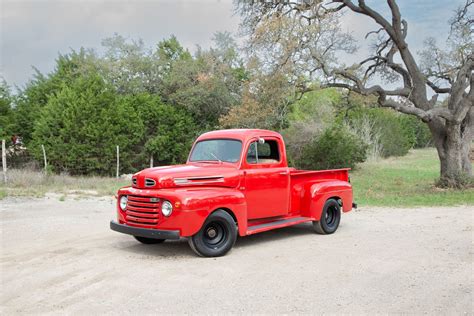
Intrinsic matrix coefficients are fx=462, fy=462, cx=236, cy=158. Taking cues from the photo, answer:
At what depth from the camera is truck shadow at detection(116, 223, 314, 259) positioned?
7230 millimetres

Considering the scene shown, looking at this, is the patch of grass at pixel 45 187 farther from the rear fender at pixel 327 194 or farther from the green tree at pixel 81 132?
the rear fender at pixel 327 194

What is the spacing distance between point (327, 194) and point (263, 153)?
1585 mm

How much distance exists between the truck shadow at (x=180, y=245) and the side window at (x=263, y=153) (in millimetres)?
1434

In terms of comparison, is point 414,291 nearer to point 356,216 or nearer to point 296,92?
point 356,216

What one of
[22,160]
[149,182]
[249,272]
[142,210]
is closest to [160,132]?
[22,160]

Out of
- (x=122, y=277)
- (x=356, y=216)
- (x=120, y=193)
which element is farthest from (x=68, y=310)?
(x=356, y=216)

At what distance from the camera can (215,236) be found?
23.5 feet

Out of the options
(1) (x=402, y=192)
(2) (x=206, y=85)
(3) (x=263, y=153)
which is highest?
(2) (x=206, y=85)

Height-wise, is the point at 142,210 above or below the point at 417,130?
below

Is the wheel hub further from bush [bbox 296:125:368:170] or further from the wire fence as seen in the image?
the wire fence

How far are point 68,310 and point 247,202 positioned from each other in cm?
363

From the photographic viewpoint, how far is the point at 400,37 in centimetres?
1834

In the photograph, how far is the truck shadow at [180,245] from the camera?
23.7 ft

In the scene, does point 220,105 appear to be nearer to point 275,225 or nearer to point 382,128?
point 382,128
